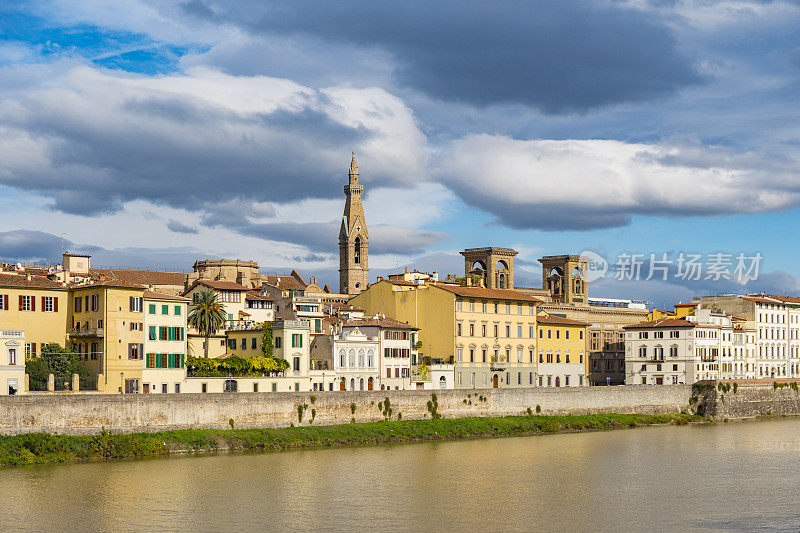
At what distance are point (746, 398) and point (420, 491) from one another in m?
57.7

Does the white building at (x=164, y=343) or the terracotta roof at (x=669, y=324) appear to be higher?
the terracotta roof at (x=669, y=324)

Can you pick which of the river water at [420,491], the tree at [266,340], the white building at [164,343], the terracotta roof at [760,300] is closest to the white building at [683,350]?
the terracotta roof at [760,300]

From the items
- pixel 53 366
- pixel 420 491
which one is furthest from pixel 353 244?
pixel 420 491

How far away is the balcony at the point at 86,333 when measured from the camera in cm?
6688

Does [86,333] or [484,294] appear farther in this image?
[484,294]

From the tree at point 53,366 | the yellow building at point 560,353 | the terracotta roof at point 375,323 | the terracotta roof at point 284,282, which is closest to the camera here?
the tree at point 53,366

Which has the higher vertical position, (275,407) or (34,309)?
(34,309)

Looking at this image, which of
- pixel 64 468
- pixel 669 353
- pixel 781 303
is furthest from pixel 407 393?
pixel 781 303

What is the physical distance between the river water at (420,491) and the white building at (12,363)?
8362 mm

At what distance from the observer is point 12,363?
197 ft

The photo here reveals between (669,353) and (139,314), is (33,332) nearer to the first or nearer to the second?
(139,314)

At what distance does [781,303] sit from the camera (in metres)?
122

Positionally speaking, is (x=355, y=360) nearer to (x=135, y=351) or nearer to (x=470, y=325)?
(x=470, y=325)

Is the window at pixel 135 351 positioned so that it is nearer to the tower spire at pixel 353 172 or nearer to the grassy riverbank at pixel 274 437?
the grassy riverbank at pixel 274 437
